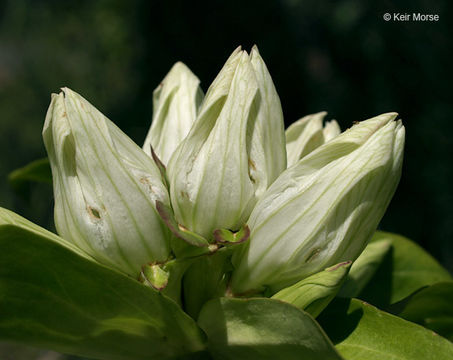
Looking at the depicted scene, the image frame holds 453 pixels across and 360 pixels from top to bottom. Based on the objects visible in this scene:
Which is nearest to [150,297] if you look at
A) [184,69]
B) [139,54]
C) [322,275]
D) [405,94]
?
[322,275]

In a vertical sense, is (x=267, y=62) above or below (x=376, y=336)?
above

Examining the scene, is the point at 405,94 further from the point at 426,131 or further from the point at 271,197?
the point at 271,197

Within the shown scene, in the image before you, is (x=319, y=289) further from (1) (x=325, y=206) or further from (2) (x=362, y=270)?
(2) (x=362, y=270)

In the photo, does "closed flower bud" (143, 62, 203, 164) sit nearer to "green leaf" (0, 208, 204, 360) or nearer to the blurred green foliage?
"green leaf" (0, 208, 204, 360)

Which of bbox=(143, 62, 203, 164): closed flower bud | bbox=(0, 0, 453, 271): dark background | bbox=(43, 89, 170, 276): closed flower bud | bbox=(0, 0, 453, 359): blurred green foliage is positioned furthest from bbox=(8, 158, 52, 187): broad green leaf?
bbox=(0, 0, 453, 271): dark background

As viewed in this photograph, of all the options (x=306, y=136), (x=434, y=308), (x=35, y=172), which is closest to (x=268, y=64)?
(x=35, y=172)

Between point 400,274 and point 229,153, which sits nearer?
point 229,153
